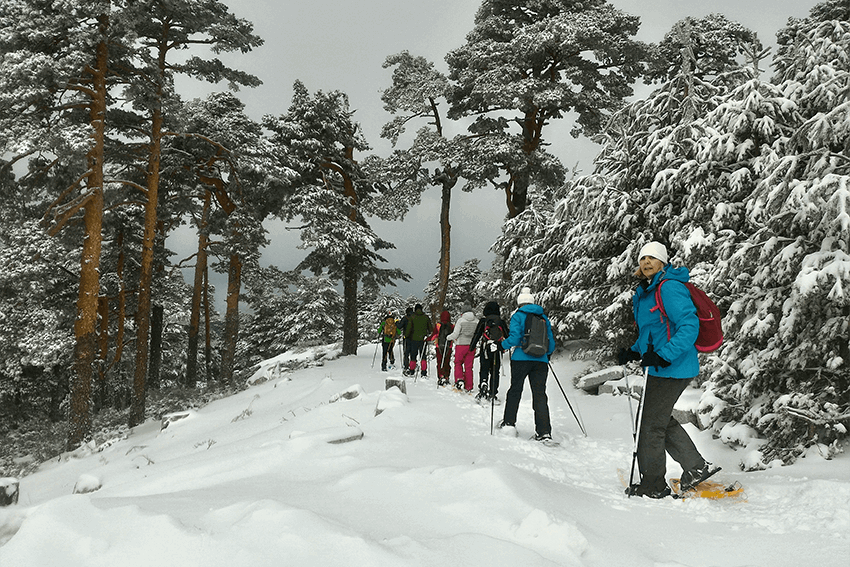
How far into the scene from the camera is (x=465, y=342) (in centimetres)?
1093

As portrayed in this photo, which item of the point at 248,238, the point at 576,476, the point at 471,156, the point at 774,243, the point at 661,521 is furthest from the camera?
the point at 471,156

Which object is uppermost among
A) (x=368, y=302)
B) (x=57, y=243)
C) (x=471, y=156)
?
(x=471, y=156)

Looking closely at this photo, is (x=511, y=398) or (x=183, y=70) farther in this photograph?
(x=183, y=70)

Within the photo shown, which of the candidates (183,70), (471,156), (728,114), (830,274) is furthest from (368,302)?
(830,274)

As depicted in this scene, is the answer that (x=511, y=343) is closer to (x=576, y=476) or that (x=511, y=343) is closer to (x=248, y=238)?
(x=576, y=476)

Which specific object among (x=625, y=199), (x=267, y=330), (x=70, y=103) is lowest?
(x=267, y=330)

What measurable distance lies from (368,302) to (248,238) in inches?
→ 1187

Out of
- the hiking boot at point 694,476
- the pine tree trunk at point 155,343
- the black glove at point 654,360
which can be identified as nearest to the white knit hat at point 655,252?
the black glove at point 654,360

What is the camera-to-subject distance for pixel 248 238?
18.9 m

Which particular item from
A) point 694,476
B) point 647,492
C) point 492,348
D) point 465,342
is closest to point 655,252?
point 694,476

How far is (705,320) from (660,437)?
3.43 feet

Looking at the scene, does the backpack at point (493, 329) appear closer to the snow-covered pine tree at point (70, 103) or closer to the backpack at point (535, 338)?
the backpack at point (535, 338)

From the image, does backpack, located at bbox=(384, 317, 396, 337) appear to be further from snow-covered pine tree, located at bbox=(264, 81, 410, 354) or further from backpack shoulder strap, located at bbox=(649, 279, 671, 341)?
backpack shoulder strap, located at bbox=(649, 279, 671, 341)

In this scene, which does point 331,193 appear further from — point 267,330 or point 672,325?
point 267,330
